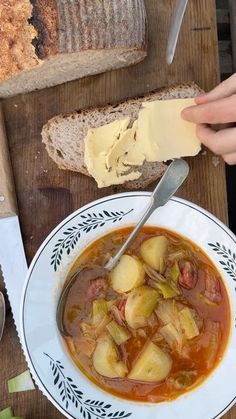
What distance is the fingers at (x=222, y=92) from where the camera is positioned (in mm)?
2508

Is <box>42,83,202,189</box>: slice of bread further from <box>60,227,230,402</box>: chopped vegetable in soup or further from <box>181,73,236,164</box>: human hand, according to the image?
<box>60,227,230,402</box>: chopped vegetable in soup

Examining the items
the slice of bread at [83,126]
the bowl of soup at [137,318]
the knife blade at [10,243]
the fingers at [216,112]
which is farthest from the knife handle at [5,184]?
the fingers at [216,112]

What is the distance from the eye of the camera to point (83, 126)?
2746 millimetres

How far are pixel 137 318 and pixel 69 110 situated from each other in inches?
38.0

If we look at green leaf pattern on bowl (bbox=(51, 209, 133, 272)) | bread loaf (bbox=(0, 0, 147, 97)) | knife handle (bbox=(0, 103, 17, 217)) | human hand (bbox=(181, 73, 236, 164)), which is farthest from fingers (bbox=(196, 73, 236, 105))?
knife handle (bbox=(0, 103, 17, 217))

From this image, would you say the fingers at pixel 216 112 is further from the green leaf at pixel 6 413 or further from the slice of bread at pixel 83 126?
the green leaf at pixel 6 413

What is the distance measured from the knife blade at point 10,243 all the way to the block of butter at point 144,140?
38 centimetres

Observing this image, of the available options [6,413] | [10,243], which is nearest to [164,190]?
[10,243]

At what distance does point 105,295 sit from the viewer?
2545 millimetres

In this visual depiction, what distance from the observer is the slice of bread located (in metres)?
2.73

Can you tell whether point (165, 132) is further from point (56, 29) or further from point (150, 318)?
point (150, 318)

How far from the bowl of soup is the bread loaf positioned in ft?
2.00

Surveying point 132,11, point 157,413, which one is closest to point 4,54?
point 132,11

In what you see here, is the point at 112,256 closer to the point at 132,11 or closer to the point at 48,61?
the point at 48,61
